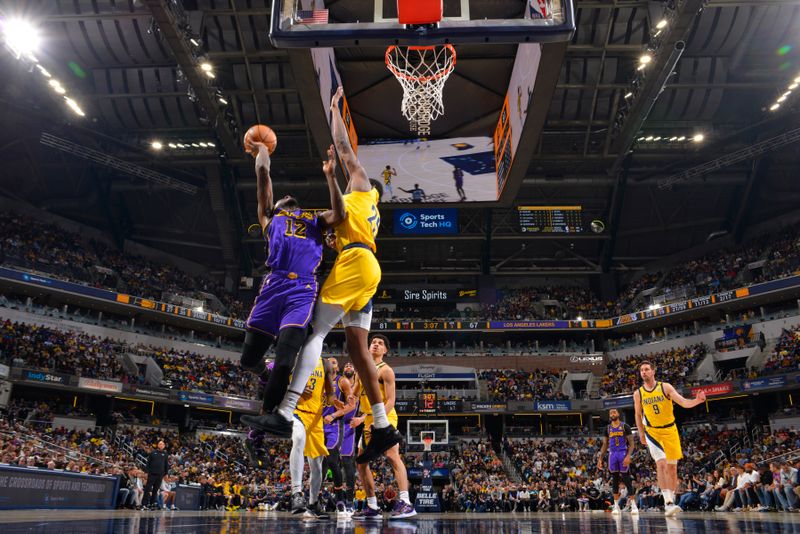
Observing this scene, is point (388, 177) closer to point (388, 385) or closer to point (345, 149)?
point (388, 385)

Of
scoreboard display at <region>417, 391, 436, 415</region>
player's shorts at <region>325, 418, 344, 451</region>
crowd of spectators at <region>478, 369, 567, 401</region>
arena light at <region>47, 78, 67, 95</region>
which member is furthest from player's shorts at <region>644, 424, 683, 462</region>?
arena light at <region>47, 78, 67, 95</region>

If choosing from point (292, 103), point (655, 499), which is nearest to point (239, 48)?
point (292, 103)

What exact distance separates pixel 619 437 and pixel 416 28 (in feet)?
27.1

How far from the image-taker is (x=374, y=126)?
19141 mm

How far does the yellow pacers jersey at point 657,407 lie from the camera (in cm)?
807

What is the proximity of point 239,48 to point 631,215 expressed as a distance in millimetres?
25377

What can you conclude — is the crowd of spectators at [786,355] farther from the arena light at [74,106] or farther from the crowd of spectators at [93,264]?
the arena light at [74,106]

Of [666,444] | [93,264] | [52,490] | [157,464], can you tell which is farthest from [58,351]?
[666,444]

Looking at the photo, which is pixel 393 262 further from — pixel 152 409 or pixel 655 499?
pixel 655 499

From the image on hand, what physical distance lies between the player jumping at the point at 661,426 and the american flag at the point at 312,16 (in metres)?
6.77

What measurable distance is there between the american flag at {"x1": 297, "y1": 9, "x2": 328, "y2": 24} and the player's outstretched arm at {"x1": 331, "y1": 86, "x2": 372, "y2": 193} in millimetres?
4292

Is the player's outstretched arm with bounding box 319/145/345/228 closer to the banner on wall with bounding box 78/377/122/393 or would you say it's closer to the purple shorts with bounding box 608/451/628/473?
the purple shorts with bounding box 608/451/628/473

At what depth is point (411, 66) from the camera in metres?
15.3

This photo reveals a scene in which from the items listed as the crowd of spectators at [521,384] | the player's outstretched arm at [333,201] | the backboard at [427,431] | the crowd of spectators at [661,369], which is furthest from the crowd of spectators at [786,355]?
the player's outstretched arm at [333,201]
